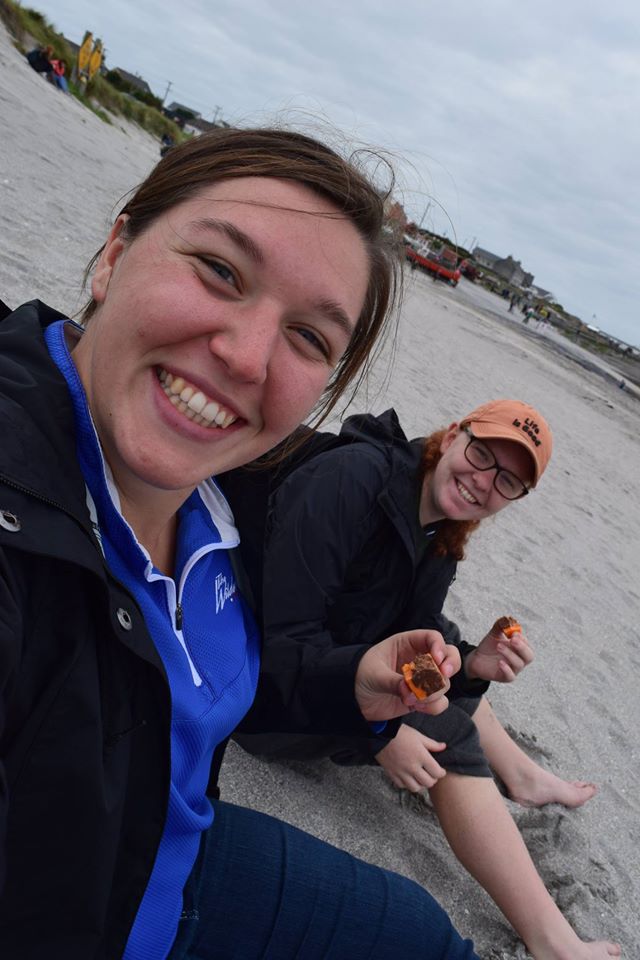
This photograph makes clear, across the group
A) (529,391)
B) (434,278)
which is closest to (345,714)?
(529,391)

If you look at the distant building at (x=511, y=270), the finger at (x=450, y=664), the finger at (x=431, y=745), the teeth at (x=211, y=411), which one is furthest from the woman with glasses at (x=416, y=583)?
the distant building at (x=511, y=270)

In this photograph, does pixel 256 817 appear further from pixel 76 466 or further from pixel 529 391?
pixel 529 391

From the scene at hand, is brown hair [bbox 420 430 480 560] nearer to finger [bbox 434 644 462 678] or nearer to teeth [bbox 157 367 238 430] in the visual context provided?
finger [bbox 434 644 462 678]

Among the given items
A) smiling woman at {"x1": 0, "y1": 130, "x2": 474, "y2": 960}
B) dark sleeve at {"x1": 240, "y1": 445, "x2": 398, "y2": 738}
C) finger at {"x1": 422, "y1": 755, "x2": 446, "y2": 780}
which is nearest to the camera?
smiling woman at {"x1": 0, "y1": 130, "x2": 474, "y2": 960}

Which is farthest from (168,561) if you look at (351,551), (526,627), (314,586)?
(526,627)

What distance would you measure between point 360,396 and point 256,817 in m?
5.78

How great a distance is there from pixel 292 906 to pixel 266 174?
1615mm

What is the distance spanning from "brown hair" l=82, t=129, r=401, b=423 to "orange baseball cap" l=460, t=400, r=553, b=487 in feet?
4.25

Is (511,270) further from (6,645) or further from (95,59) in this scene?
(6,645)

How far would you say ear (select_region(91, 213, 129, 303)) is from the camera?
149cm

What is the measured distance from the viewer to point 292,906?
5.49ft

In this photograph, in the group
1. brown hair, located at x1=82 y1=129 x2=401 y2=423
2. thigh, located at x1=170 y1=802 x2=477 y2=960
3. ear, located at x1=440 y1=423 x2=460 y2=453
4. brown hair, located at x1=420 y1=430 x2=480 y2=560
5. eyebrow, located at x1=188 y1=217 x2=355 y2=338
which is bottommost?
thigh, located at x1=170 y1=802 x2=477 y2=960

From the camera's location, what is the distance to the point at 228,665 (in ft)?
5.31

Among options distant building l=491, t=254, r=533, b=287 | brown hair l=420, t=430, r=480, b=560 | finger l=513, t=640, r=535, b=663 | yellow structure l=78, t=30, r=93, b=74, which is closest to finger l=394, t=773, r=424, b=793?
finger l=513, t=640, r=535, b=663
